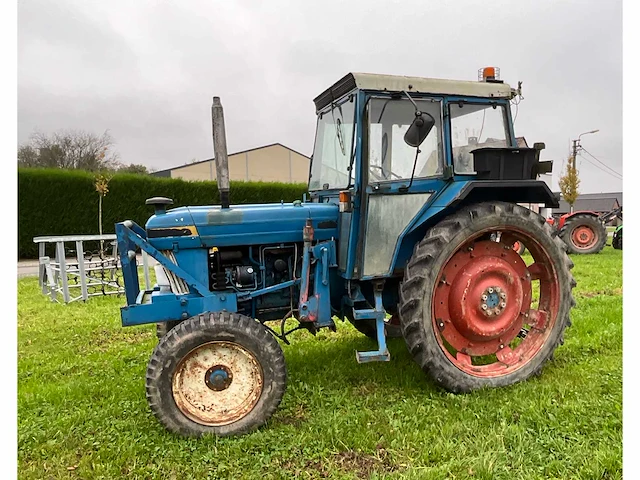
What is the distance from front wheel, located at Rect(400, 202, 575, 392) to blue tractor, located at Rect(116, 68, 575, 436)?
0.03 feet

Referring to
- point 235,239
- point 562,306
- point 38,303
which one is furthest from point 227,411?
point 38,303

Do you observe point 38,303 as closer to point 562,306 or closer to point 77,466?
point 77,466

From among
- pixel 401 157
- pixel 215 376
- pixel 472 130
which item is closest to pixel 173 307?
pixel 215 376

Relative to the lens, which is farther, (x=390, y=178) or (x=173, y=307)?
(x=390, y=178)

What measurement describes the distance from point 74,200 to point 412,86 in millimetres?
13754

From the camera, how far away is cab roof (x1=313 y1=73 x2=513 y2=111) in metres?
3.58

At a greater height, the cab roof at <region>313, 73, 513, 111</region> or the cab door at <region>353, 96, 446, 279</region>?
the cab roof at <region>313, 73, 513, 111</region>

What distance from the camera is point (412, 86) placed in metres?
3.72

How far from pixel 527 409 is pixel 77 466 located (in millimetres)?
2842

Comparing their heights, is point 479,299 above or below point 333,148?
below

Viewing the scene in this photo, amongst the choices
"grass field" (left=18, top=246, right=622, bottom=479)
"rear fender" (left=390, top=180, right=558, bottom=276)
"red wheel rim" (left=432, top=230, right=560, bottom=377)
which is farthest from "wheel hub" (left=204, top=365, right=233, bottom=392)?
"red wheel rim" (left=432, top=230, right=560, bottom=377)

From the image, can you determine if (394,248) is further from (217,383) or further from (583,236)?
(583,236)

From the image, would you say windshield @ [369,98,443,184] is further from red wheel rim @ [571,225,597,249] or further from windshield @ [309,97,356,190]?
red wheel rim @ [571,225,597,249]

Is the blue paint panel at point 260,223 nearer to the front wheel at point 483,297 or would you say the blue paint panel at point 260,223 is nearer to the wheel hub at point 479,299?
the front wheel at point 483,297
